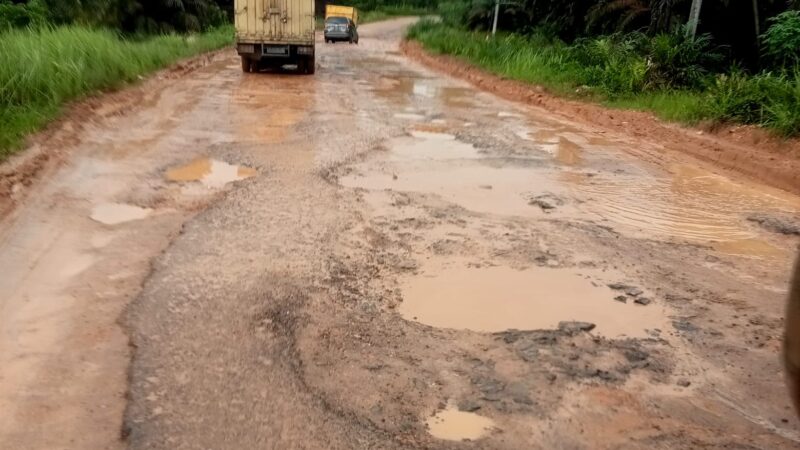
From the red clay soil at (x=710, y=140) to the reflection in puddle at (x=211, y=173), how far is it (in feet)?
18.1

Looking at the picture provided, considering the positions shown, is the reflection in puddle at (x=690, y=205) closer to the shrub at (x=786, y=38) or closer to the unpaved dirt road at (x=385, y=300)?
the unpaved dirt road at (x=385, y=300)

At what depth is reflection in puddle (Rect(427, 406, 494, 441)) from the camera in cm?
317

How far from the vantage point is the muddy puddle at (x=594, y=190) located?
6172 millimetres

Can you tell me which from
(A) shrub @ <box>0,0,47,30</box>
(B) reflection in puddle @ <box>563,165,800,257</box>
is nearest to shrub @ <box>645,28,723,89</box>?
(B) reflection in puddle @ <box>563,165,800,257</box>

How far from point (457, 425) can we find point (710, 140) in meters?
7.77

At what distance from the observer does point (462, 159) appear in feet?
27.7

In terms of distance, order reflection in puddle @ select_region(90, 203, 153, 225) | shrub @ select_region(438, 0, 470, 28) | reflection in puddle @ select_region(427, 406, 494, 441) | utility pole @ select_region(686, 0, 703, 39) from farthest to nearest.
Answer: shrub @ select_region(438, 0, 470, 28)
utility pole @ select_region(686, 0, 703, 39)
reflection in puddle @ select_region(90, 203, 153, 225)
reflection in puddle @ select_region(427, 406, 494, 441)

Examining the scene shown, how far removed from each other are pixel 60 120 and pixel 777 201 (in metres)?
8.26

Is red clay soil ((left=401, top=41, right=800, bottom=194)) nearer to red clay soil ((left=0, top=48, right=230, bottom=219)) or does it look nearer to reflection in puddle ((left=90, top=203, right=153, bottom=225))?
reflection in puddle ((left=90, top=203, right=153, bottom=225))

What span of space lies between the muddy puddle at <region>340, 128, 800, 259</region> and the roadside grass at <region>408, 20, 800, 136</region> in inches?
88.7

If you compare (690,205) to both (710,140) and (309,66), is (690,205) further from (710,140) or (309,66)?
(309,66)

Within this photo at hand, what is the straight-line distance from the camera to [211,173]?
293 inches

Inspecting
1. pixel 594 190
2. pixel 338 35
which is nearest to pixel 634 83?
pixel 594 190

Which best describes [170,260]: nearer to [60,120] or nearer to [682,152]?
[60,120]
